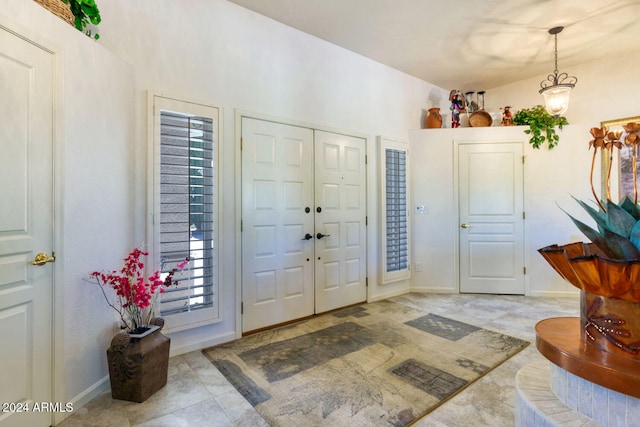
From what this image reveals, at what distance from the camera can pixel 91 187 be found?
2088 mm

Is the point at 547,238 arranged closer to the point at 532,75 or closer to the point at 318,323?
the point at 532,75

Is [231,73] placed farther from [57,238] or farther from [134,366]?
[134,366]

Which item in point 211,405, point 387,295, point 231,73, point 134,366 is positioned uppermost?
point 231,73

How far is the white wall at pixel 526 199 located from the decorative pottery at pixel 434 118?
0.48 feet

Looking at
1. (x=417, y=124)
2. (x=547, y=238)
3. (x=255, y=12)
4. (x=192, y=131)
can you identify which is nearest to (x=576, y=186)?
(x=547, y=238)

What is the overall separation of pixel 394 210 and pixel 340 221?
0.98 metres

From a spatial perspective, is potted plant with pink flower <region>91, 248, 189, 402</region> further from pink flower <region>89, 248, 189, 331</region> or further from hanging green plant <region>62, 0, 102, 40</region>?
hanging green plant <region>62, 0, 102, 40</region>

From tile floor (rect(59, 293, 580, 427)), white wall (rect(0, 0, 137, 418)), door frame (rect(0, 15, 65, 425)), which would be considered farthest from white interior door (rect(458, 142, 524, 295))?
door frame (rect(0, 15, 65, 425))

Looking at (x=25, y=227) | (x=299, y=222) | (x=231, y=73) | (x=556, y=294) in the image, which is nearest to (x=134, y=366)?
(x=25, y=227)

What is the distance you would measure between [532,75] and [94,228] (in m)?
5.82

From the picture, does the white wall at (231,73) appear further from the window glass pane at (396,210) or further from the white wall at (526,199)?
the white wall at (526,199)

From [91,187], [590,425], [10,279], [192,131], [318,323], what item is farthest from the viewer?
[318,323]

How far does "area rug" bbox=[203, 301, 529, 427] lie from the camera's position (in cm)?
193

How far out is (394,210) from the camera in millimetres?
4359
